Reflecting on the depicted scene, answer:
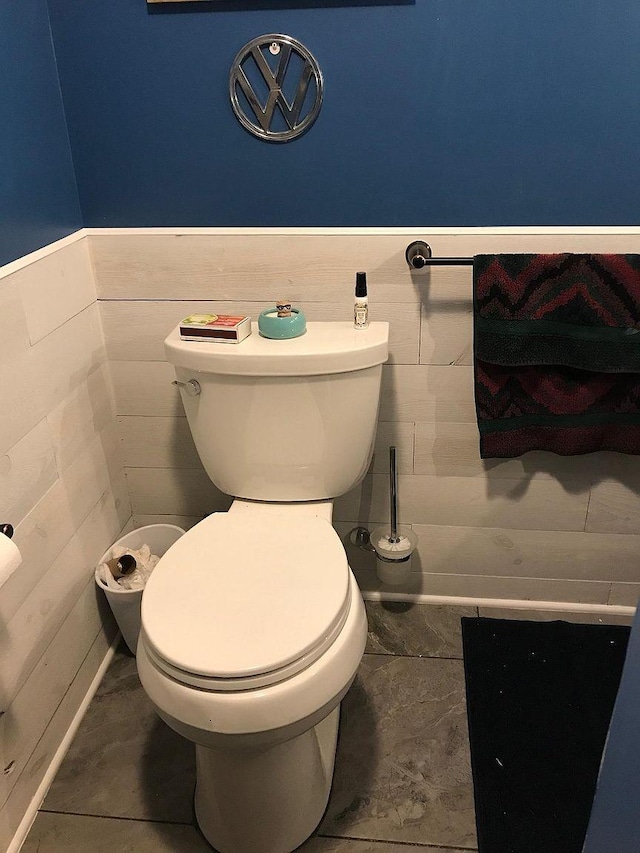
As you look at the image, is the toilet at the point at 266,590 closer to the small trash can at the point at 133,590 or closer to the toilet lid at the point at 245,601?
the toilet lid at the point at 245,601

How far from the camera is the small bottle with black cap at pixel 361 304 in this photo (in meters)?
1.39

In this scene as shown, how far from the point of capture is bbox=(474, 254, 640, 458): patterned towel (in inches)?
55.3

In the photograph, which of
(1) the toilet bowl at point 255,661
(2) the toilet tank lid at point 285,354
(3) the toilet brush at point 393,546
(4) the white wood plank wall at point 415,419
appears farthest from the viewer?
(3) the toilet brush at point 393,546

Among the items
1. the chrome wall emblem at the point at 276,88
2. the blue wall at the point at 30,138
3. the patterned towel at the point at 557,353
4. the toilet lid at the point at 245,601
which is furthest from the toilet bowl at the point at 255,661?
the chrome wall emblem at the point at 276,88

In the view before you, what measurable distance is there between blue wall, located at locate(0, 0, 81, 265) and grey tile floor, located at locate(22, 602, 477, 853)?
104 cm

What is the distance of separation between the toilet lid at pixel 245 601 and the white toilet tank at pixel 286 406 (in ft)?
0.42

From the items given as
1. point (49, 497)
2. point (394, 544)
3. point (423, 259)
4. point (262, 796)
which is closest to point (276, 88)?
point (423, 259)

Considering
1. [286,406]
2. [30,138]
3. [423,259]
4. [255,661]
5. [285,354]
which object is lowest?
[255,661]

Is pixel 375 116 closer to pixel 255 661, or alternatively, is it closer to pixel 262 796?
pixel 255 661

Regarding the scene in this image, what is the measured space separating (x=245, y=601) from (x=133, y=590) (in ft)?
1.66

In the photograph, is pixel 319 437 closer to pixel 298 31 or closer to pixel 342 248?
pixel 342 248

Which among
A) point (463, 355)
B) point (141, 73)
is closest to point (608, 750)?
point (463, 355)

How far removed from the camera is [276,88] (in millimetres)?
1371

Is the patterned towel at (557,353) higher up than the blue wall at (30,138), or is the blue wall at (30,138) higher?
the blue wall at (30,138)
